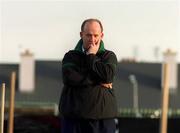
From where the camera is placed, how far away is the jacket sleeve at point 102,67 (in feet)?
16.1

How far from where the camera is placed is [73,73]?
494cm

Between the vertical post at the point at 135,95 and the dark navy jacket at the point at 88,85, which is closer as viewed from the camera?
the dark navy jacket at the point at 88,85

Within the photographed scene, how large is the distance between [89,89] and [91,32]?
40 cm

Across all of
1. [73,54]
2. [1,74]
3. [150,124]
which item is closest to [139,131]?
[150,124]

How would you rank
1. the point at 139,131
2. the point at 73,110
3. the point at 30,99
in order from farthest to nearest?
the point at 30,99
the point at 139,131
the point at 73,110

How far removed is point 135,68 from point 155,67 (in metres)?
0.69

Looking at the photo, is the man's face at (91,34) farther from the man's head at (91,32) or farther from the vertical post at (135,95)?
the vertical post at (135,95)


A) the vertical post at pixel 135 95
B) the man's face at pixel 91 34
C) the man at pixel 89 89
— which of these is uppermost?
the man's face at pixel 91 34

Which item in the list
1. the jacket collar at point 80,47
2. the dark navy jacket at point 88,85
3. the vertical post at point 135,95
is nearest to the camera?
the dark navy jacket at point 88,85

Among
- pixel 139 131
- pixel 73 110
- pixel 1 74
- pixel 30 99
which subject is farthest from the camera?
pixel 1 74

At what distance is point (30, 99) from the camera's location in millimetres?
21906

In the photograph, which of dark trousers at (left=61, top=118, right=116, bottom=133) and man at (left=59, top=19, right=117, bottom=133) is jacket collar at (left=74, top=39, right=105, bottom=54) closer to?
man at (left=59, top=19, right=117, bottom=133)

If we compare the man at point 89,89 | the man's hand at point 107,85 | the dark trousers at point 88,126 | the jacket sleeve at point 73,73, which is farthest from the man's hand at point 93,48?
the dark trousers at point 88,126

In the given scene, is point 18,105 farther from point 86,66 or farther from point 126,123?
point 86,66
